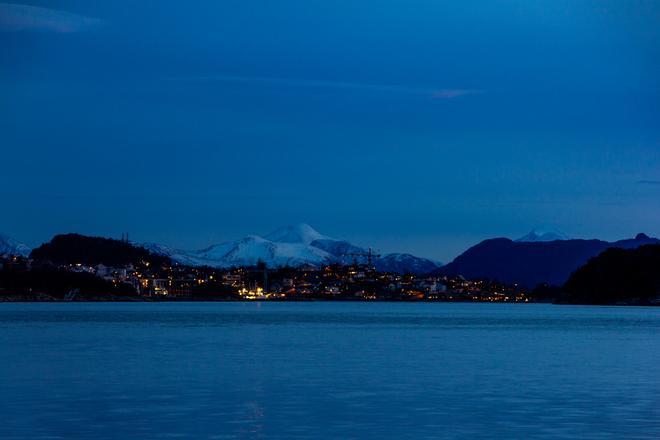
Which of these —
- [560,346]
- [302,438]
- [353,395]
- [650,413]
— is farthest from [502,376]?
[560,346]

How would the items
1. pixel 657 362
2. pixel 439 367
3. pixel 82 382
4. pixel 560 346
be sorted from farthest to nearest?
pixel 560 346 < pixel 657 362 < pixel 439 367 < pixel 82 382

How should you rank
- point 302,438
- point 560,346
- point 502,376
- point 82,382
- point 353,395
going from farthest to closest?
point 560,346 → point 502,376 → point 82,382 → point 353,395 → point 302,438

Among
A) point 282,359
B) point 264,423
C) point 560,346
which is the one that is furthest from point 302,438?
point 560,346

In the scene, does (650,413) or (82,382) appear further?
(82,382)

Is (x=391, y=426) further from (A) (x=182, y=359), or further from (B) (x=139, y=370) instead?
(A) (x=182, y=359)

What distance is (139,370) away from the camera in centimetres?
5097

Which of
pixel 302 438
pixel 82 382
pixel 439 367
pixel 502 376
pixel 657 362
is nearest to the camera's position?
pixel 302 438

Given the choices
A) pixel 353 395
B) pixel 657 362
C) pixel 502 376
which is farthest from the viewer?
pixel 657 362

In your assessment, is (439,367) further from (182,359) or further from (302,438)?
(302,438)

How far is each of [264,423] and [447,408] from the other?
6.79m

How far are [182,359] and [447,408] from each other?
1031 inches

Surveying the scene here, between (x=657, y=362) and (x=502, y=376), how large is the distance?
13.3m

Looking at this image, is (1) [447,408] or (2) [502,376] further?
(2) [502,376]

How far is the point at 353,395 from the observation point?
39.8 m
